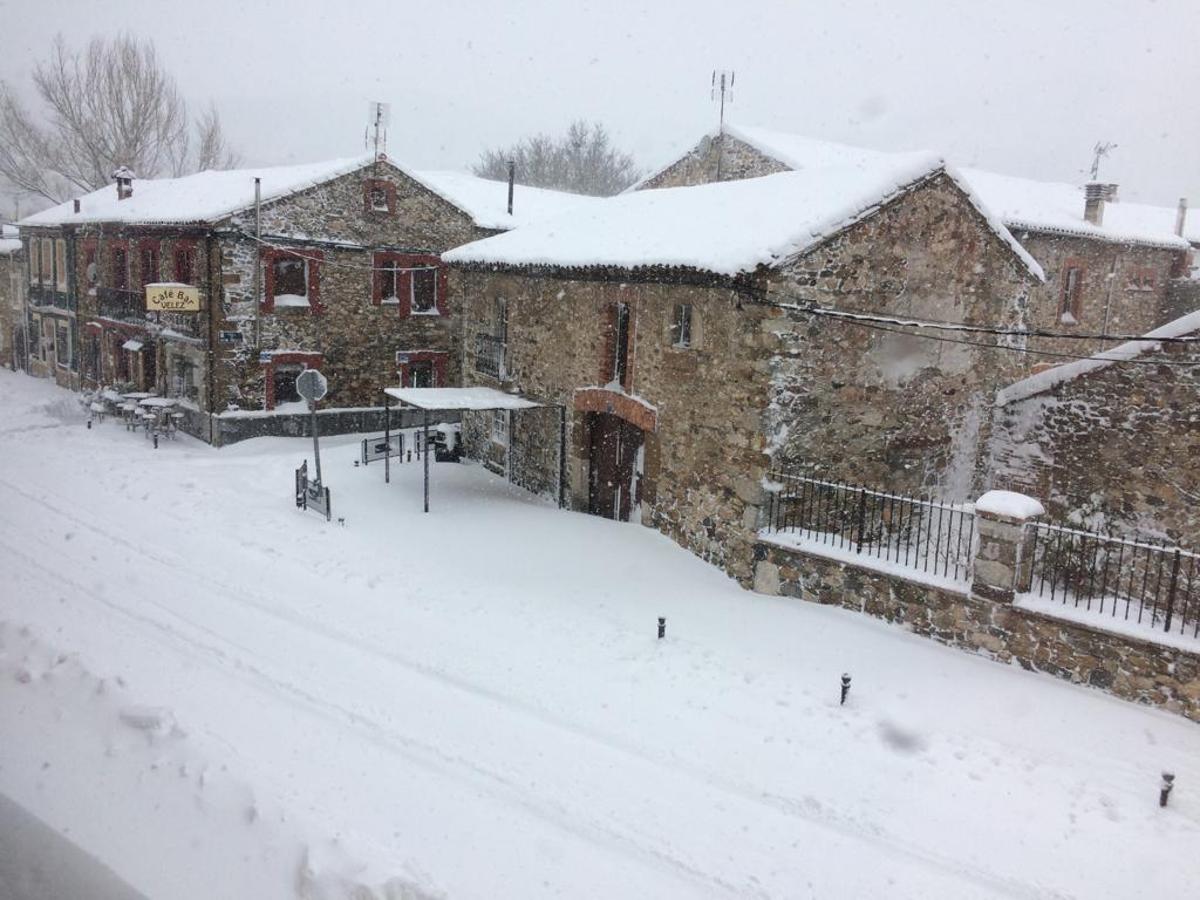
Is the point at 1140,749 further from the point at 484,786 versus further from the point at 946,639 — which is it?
the point at 484,786

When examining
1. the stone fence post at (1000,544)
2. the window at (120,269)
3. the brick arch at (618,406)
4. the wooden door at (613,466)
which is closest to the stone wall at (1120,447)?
the stone fence post at (1000,544)

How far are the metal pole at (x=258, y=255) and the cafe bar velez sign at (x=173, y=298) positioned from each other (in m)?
1.37

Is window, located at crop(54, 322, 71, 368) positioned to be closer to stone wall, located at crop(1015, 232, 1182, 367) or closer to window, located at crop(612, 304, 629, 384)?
window, located at crop(612, 304, 629, 384)

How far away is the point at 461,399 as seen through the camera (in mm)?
16547

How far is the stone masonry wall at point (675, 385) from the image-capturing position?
11.9 metres

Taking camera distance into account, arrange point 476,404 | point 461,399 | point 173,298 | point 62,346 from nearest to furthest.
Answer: point 476,404 < point 461,399 < point 173,298 < point 62,346

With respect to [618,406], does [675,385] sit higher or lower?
higher

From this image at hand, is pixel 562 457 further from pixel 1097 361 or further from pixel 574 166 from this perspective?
pixel 574 166

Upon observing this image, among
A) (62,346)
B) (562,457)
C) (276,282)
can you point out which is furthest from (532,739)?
(62,346)

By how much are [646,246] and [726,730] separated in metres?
8.30

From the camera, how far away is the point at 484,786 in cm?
722

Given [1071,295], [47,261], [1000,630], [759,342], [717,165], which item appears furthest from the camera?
[47,261]

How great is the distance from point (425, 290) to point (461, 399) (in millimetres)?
9509

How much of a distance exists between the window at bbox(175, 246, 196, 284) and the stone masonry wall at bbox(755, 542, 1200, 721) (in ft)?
57.5
